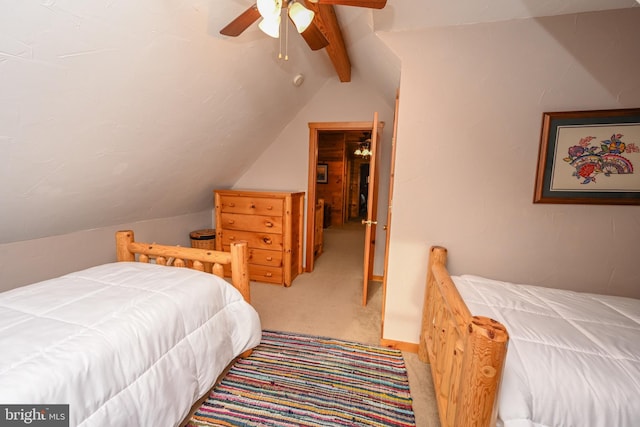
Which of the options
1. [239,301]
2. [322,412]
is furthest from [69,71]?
[322,412]

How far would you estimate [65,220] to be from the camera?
193 cm

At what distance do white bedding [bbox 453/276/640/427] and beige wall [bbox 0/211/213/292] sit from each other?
116 inches

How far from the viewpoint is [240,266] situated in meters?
1.68

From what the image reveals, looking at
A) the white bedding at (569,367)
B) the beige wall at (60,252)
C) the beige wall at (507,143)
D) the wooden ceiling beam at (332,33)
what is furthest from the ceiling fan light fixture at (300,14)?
the beige wall at (60,252)

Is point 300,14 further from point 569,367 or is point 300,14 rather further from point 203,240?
point 203,240

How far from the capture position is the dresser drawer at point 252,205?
2.95 metres

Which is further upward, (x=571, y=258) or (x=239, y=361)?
(x=571, y=258)

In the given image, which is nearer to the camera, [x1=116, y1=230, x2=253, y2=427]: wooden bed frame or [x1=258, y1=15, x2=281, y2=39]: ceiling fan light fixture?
[x1=258, y1=15, x2=281, y2=39]: ceiling fan light fixture

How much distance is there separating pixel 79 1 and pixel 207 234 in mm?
2560

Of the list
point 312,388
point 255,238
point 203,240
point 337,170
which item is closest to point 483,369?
point 312,388

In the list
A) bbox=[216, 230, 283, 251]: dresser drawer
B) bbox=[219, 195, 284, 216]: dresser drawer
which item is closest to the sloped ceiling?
bbox=[219, 195, 284, 216]: dresser drawer

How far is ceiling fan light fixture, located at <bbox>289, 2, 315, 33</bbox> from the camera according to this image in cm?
121

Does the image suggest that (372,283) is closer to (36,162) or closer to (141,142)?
(141,142)

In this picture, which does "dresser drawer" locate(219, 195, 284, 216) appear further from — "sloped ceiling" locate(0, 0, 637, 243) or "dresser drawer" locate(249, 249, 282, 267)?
"sloped ceiling" locate(0, 0, 637, 243)
